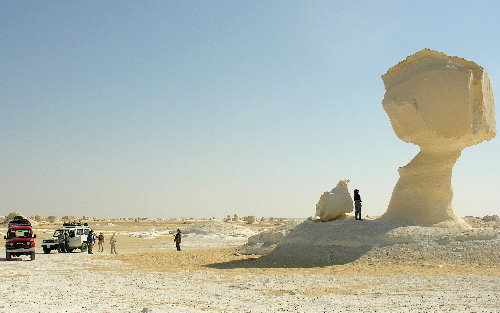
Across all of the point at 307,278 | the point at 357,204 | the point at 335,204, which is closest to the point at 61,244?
the point at 335,204

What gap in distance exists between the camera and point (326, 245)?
1956 centimetres

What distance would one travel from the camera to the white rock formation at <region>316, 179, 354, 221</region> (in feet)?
74.2

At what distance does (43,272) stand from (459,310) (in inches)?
529

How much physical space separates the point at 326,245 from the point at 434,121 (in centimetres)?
683

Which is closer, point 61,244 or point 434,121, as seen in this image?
point 434,121

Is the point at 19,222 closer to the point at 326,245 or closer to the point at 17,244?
the point at 17,244

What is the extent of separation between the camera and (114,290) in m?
12.3

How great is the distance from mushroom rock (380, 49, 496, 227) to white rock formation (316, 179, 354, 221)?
1904 millimetres

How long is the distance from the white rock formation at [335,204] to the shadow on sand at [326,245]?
916mm

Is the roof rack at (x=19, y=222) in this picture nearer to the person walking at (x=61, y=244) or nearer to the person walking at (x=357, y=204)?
the person walking at (x=61, y=244)

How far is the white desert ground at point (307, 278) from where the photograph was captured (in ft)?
33.4

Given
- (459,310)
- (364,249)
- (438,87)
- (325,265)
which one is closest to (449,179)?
(438,87)

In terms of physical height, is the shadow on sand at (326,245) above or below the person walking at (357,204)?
below

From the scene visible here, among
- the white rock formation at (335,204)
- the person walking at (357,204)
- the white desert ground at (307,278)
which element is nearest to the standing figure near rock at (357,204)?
the person walking at (357,204)
